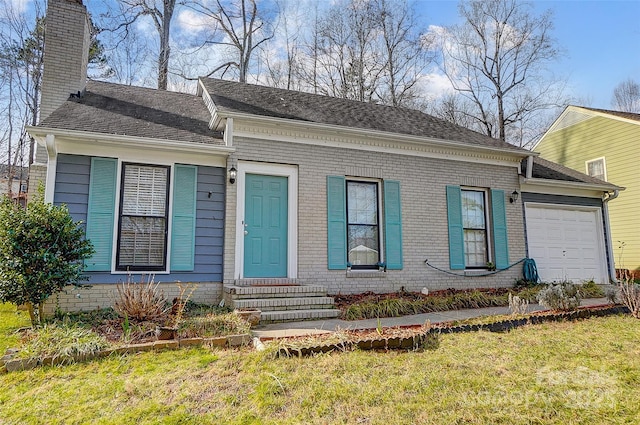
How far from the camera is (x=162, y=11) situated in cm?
1706

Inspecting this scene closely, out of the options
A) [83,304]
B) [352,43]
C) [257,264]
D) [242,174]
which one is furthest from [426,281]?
[352,43]

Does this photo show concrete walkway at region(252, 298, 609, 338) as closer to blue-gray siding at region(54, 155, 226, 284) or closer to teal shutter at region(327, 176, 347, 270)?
teal shutter at region(327, 176, 347, 270)

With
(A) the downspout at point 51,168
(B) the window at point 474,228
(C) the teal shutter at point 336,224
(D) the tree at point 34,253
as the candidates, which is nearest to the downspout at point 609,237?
(B) the window at point 474,228

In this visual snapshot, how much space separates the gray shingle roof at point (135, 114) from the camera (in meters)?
6.87

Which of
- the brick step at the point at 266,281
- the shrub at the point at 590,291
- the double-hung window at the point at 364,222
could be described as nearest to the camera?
the brick step at the point at 266,281

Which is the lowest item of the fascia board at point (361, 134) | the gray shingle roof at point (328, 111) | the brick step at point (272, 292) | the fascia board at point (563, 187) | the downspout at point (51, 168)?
the brick step at point (272, 292)

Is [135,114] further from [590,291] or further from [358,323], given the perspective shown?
→ [590,291]

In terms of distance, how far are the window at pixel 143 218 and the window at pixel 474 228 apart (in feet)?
21.4

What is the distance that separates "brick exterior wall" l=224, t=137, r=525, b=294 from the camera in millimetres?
7555

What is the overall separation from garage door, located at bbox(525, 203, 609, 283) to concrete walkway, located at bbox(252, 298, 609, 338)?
3380mm

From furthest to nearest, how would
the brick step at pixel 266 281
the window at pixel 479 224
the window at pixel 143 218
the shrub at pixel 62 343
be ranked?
the window at pixel 479 224 < the brick step at pixel 266 281 < the window at pixel 143 218 < the shrub at pixel 62 343

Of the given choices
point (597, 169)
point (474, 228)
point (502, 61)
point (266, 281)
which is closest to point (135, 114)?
point (266, 281)

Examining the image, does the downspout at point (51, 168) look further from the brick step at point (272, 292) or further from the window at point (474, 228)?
the window at point (474, 228)

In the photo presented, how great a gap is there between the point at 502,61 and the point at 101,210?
2004 centimetres
